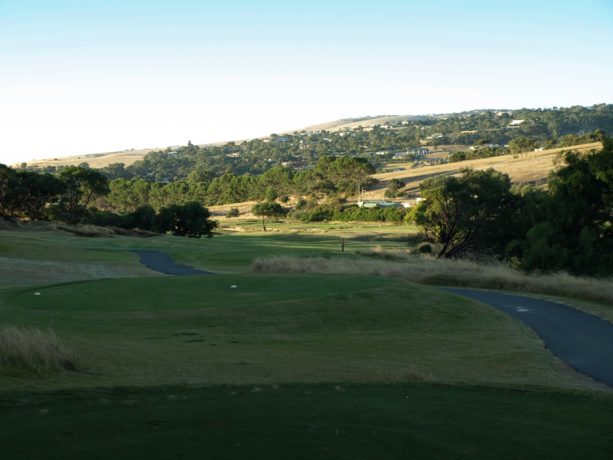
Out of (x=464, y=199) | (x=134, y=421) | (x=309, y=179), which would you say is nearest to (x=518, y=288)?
(x=464, y=199)

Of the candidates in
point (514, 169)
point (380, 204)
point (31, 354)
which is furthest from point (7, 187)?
point (514, 169)

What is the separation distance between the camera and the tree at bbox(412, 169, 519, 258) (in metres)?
47.4

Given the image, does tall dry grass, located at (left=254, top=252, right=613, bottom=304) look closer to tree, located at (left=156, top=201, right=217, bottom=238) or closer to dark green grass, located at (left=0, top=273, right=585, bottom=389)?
dark green grass, located at (left=0, top=273, right=585, bottom=389)

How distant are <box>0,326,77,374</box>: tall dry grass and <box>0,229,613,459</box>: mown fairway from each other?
22 cm

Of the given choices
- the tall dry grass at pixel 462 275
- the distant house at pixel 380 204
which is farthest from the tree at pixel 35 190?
the tall dry grass at pixel 462 275

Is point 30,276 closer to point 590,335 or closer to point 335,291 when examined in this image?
point 335,291

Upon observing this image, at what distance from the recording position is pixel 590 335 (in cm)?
1895

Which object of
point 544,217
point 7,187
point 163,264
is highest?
point 7,187

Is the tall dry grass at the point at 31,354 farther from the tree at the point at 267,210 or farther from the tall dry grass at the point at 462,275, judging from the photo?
the tree at the point at 267,210

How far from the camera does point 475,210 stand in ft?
156

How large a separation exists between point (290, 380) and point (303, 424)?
3.09 m

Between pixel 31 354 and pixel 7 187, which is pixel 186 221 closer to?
pixel 7 187

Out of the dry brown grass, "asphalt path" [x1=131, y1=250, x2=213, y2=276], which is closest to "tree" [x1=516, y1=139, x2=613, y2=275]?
"asphalt path" [x1=131, y1=250, x2=213, y2=276]

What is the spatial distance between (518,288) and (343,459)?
79.8 ft
